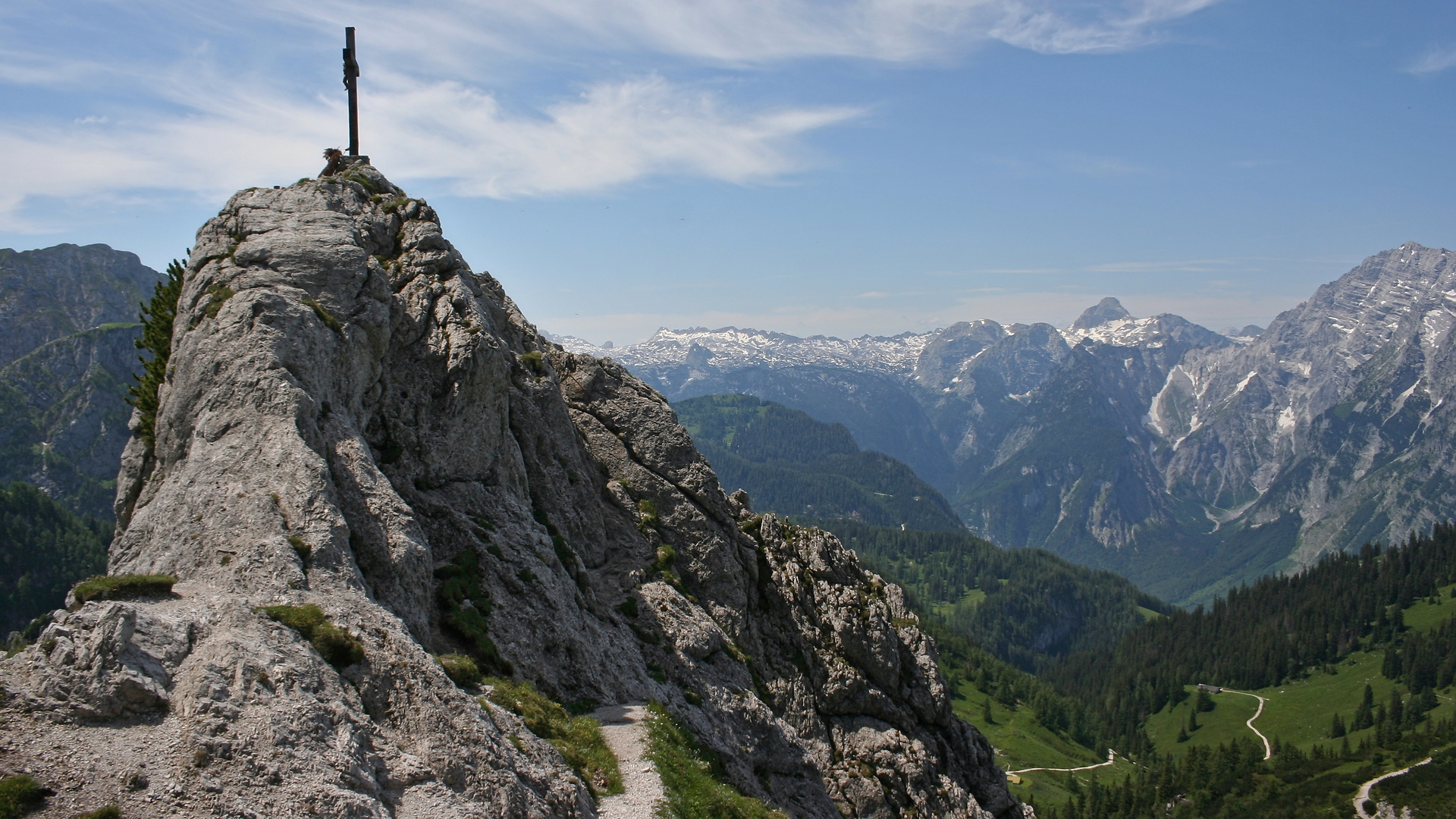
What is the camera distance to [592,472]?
45812mm

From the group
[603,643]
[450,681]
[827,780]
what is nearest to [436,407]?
[603,643]

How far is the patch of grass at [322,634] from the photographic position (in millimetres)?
19641

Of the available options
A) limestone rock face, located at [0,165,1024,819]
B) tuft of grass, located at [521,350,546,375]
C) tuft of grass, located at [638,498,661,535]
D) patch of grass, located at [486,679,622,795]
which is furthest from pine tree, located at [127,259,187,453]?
tuft of grass, located at [638,498,661,535]

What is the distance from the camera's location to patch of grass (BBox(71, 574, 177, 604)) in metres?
19.6

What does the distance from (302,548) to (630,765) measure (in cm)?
1195

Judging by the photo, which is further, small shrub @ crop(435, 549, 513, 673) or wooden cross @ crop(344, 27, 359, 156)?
wooden cross @ crop(344, 27, 359, 156)

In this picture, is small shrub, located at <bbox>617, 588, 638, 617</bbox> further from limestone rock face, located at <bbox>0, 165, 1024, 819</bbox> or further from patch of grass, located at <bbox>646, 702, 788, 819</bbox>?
patch of grass, located at <bbox>646, 702, 788, 819</bbox>

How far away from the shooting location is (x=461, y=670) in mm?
24984

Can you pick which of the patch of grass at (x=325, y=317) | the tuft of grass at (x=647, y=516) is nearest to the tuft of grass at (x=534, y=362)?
the tuft of grass at (x=647, y=516)

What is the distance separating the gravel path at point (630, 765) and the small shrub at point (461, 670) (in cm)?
525

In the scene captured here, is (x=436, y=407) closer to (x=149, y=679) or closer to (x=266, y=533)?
(x=266, y=533)

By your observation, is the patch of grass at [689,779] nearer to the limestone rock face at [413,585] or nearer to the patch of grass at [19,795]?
the limestone rock face at [413,585]

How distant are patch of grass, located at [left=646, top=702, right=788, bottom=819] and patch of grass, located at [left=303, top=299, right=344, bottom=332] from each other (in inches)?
755

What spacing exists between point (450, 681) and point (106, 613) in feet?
24.9
